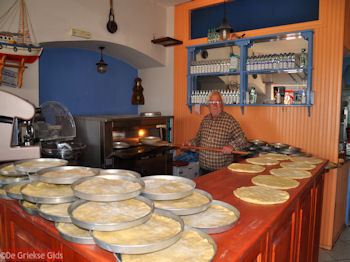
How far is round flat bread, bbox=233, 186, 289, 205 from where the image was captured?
1704 mm

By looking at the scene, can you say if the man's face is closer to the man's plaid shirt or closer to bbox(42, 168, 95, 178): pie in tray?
the man's plaid shirt

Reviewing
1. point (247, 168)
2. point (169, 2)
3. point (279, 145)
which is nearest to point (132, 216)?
point (247, 168)

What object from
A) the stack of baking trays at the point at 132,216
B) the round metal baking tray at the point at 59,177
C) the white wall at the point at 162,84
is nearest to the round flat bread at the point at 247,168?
the stack of baking trays at the point at 132,216

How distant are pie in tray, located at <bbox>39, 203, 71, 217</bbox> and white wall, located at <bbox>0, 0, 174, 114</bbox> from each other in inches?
102

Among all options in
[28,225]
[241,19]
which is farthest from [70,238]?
[241,19]

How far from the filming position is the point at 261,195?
5.93 ft

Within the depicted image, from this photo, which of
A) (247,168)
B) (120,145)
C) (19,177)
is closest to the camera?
(19,177)

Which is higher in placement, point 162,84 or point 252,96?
point 162,84

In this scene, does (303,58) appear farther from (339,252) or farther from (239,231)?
(239,231)

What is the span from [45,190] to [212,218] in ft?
3.04

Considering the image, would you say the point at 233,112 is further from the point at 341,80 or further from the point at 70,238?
the point at 70,238

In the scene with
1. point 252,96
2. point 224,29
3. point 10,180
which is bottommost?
point 10,180

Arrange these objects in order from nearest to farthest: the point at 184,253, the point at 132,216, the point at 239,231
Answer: the point at 184,253, the point at 132,216, the point at 239,231

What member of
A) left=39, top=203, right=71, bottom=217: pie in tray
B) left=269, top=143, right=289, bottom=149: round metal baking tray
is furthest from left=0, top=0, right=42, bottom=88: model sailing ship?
left=269, top=143, right=289, bottom=149: round metal baking tray
